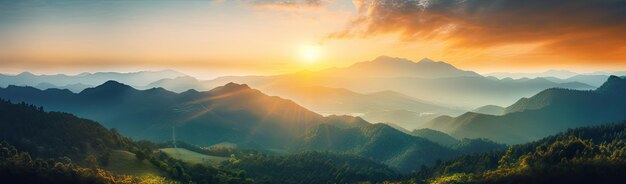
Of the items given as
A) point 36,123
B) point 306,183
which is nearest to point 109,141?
point 36,123

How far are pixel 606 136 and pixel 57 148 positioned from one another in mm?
214283

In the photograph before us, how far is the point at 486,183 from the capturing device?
240 feet

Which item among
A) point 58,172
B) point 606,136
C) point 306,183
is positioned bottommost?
point 306,183

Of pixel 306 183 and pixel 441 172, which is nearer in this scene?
pixel 441 172

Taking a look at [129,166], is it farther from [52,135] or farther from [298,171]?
[298,171]

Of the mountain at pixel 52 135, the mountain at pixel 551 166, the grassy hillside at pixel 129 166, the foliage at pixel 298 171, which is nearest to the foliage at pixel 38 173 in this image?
the grassy hillside at pixel 129 166

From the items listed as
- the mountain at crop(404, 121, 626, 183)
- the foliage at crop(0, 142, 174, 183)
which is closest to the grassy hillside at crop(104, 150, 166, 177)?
the foliage at crop(0, 142, 174, 183)

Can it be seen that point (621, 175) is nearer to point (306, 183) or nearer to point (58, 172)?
point (58, 172)

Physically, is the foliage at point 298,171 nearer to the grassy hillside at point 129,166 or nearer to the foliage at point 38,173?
the grassy hillside at point 129,166

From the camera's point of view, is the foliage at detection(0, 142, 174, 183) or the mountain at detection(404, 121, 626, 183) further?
the mountain at detection(404, 121, 626, 183)

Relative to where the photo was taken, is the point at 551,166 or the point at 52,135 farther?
the point at 52,135

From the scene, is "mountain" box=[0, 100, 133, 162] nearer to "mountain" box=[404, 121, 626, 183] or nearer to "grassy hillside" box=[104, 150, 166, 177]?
"grassy hillside" box=[104, 150, 166, 177]

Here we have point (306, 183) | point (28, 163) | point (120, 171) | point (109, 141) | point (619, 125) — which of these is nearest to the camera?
point (28, 163)

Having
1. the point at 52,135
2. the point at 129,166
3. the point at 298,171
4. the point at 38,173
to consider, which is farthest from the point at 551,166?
the point at 52,135
